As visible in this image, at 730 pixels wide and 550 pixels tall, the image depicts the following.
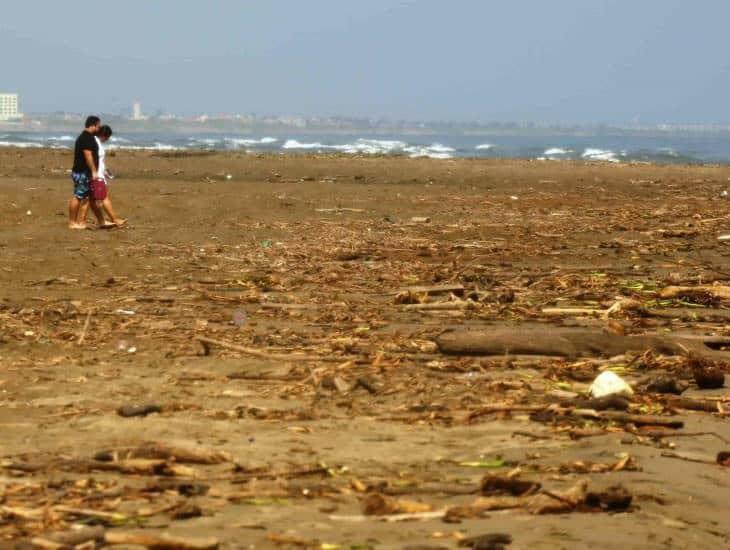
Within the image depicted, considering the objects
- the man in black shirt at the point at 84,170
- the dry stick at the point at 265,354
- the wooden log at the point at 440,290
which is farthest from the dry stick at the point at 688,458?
the man in black shirt at the point at 84,170

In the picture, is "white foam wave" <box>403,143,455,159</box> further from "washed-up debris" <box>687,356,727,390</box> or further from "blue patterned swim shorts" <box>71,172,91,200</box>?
"washed-up debris" <box>687,356,727,390</box>

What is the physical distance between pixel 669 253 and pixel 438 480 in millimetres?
10196

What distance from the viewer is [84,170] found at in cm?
1872

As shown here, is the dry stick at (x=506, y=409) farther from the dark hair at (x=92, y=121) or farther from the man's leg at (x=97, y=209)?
the dark hair at (x=92, y=121)

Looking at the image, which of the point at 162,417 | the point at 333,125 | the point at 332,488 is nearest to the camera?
the point at 332,488

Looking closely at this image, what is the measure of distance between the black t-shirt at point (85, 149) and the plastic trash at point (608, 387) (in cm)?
1153

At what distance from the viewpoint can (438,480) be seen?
6293 millimetres

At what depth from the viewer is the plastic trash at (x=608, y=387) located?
8.17 meters

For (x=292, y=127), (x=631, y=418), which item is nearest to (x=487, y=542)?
(x=631, y=418)

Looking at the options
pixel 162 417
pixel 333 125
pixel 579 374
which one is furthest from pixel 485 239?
pixel 333 125

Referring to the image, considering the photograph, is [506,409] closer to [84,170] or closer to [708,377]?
[708,377]

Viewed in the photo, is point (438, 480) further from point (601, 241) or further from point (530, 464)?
point (601, 241)

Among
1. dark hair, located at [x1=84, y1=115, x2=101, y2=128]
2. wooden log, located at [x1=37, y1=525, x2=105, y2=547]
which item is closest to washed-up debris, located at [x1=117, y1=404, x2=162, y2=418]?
wooden log, located at [x1=37, y1=525, x2=105, y2=547]

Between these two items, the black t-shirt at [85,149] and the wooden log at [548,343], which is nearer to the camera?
the wooden log at [548,343]
